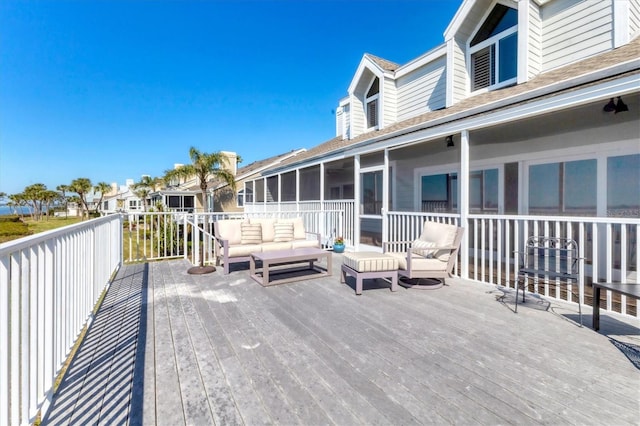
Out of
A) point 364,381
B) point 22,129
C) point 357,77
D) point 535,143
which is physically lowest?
point 364,381

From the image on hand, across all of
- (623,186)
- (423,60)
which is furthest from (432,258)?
(423,60)

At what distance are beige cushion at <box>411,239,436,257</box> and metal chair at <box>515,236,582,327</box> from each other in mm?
1225

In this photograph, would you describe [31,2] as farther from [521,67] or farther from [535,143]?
[535,143]

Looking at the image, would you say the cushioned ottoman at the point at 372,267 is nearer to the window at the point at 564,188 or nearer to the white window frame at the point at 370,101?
the window at the point at 564,188

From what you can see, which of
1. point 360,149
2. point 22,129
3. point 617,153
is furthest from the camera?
point 22,129

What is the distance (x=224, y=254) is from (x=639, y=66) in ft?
21.1

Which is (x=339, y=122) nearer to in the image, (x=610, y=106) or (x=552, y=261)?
(x=610, y=106)

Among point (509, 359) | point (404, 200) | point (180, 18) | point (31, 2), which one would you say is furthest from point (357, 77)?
point (509, 359)

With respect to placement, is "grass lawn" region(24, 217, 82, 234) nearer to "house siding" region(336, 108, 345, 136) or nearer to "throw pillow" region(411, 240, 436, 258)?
"house siding" region(336, 108, 345, 136)

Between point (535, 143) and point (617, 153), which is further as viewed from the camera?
point (535, 143)

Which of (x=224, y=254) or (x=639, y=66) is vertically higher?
(x=639, y=66)

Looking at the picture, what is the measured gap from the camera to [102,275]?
426cm

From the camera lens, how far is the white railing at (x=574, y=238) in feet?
11.5

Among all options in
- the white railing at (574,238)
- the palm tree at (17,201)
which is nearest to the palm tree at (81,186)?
the palm tree at (17,201)
